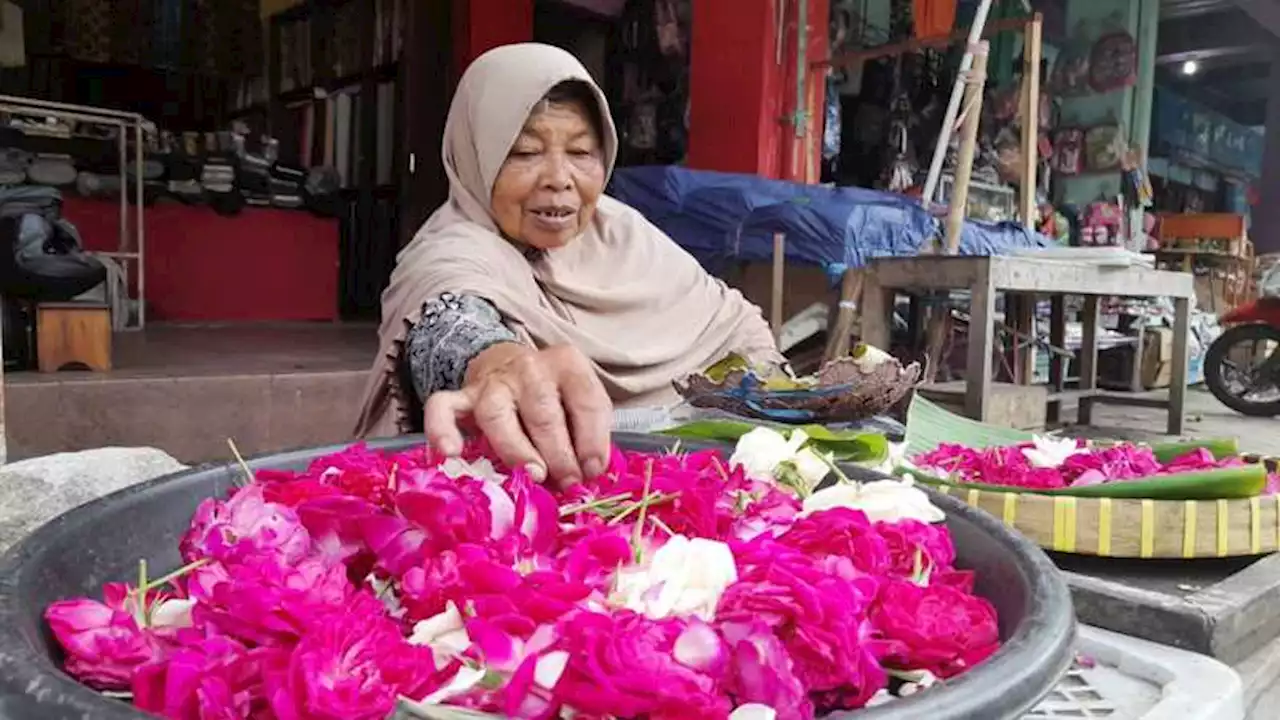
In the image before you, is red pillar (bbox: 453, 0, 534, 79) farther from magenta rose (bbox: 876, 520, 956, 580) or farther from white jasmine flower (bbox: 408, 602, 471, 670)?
white jasmine flower (bbox: 408, 602, 471, 670)

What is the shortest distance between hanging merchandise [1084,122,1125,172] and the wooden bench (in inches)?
333

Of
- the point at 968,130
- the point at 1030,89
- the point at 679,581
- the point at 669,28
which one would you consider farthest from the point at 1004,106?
the point at 679,581

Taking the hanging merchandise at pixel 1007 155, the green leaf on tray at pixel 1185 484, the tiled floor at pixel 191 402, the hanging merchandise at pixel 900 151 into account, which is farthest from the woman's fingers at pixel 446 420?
the hanging merchandise at pixel 1007 155

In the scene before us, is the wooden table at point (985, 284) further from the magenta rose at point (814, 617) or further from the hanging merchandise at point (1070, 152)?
the hanging merchandise at point (1070, 152)

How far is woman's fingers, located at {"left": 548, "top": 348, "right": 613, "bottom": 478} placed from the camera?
27.2 inches

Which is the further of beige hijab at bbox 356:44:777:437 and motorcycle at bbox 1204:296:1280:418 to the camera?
motorcycle at bbox 1204:296:1280:418

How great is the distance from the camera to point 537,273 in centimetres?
177

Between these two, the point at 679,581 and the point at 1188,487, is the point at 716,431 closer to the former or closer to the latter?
the point at 1188,487

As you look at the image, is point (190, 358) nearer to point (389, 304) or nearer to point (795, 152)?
point (389, 304)

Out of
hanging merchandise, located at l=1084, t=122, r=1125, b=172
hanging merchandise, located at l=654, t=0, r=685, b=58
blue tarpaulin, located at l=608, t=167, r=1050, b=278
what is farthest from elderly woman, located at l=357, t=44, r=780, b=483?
hanging merchandise, located at l=1084, t=122, r=1125, b=172

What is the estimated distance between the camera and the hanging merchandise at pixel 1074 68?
8789 millimetres

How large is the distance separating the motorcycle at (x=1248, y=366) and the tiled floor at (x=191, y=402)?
543 cm

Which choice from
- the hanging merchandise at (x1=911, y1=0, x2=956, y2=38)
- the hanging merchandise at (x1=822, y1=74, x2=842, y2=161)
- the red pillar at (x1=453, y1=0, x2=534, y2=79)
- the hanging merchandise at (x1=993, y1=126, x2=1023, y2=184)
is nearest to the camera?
the hanging merchandise at (x1=911, y1=0, x2=956, y2=38)

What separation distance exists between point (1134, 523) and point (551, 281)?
108 centimetres
